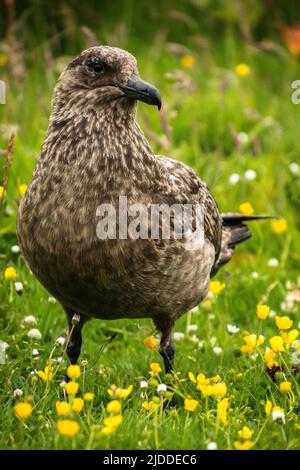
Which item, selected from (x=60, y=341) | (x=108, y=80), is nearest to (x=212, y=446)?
(x=60, y=341)

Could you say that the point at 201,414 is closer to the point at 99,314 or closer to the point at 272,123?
the point at 99,314

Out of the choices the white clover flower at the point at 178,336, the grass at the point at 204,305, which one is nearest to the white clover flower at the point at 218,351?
the grass at the point at 204,305

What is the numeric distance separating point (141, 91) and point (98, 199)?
0.47 meters

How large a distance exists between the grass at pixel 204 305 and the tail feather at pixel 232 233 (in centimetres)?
13

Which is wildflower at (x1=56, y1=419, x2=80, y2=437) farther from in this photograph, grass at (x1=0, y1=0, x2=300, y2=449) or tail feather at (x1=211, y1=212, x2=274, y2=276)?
tail feather at (x1=211, y1=212, x2=274, y2=276)

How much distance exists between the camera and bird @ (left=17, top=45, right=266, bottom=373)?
381 cm

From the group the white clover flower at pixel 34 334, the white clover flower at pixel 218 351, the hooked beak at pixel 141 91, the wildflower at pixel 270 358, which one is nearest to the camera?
the hooked beak at pixel 141 91

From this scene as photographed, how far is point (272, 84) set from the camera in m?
8.14

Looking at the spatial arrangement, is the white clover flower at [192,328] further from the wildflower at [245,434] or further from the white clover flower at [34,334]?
the wildflower at [245,434]

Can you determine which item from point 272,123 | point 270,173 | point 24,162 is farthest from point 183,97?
point 24,162

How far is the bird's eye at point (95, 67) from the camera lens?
12.9 feet

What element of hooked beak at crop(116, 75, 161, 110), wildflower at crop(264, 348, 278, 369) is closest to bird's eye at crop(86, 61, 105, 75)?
hooked beak at crop(116, 75, 161, 110)

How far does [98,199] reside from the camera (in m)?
3.82
